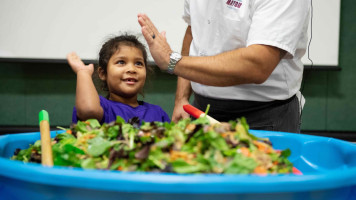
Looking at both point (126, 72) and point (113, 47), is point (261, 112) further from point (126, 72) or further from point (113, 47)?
A: point (113, 47)

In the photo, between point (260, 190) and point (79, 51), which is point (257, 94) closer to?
point (260, 190)

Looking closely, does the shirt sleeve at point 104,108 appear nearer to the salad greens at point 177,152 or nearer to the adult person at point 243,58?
the adult person at point 243,58

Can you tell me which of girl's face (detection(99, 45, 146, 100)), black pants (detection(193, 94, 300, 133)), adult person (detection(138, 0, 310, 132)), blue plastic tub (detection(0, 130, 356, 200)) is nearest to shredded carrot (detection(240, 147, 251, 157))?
blue plastic tub (detection(0, 130, 356, 200))

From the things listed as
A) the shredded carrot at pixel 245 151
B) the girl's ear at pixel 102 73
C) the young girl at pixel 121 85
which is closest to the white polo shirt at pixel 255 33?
the young girl at pixel 121 85

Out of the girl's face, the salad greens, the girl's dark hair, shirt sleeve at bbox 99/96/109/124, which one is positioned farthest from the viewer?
A: the girl's dark hair

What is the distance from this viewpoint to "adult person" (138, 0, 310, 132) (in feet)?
3.21

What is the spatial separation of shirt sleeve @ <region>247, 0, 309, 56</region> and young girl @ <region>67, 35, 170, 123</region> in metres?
0.54

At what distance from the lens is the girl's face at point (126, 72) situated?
1378 mm

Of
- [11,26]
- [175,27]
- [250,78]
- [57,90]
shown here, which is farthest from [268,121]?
[11,26]

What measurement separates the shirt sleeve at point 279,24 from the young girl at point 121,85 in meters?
0.54

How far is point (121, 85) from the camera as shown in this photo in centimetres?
138

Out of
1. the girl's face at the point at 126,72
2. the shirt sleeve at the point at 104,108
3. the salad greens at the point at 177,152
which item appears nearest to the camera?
the salad greens at the point at 177,152

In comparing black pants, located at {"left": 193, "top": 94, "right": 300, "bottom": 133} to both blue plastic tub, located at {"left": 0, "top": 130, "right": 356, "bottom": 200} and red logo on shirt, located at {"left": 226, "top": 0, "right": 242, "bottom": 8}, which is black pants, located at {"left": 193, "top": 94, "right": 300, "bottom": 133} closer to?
red logo on shirt, located at {"left": 226, "top": 0, "right": 242, "bottom": 8}

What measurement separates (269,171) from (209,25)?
86cm
